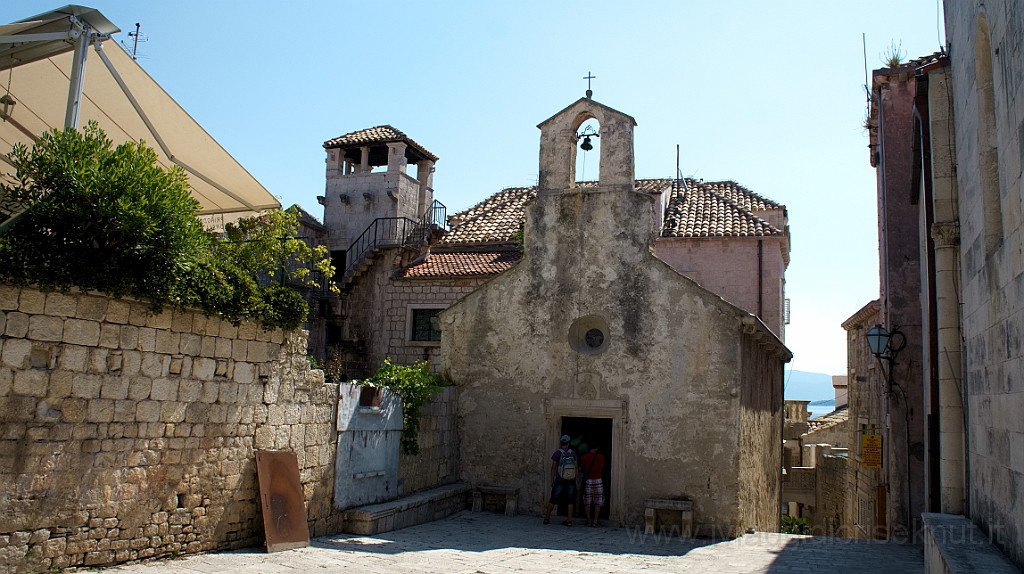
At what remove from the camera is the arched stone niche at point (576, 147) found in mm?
14133

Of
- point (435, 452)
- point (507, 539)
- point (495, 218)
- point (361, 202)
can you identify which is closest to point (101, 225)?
point (507, 539)

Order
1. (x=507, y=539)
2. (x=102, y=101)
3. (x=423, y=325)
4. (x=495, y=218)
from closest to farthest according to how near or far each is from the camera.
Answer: (x=102, y=101), (x=507, y=539), (x=423, y=325), (x=495, y=218)

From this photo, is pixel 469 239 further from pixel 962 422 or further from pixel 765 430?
pixel 962 422

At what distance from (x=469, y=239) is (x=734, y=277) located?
26.2 ft

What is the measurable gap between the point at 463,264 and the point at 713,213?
23.6 feet

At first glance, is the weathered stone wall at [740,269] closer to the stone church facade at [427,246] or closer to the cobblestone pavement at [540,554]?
the stone church facade at [427,246]

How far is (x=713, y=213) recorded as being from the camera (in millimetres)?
22031

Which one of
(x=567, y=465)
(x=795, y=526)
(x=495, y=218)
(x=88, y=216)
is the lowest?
(x=795, y=526)

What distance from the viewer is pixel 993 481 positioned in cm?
651

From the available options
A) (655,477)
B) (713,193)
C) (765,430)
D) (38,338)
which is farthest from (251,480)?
(713,193)

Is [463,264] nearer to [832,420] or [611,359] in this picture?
[611,359]

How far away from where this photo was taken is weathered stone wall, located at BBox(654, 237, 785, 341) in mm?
20094

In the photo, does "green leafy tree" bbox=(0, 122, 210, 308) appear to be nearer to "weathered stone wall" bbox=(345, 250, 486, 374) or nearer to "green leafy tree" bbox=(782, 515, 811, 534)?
"weathered stone wall" bbox=(345, 250, 486, 374)

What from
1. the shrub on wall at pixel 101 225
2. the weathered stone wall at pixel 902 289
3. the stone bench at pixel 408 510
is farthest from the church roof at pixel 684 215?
the shrub on wall at pixel 101 225
